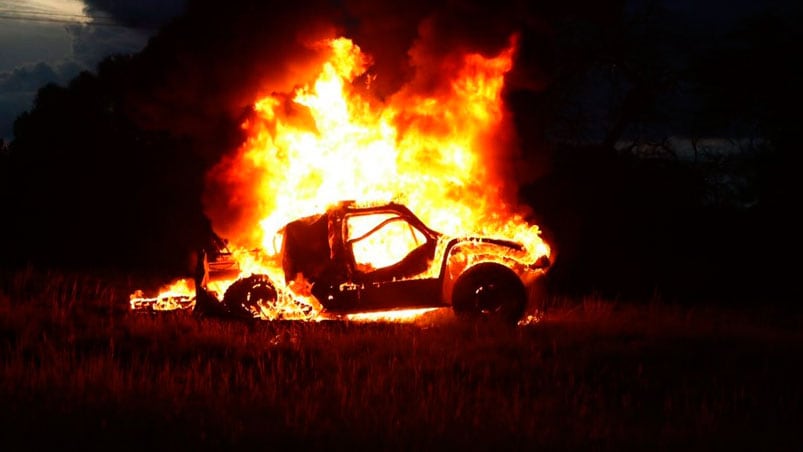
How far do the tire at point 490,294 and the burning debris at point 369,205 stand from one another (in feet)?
0.05

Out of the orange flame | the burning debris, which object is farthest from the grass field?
the orange flame

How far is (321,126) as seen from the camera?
13.8 m

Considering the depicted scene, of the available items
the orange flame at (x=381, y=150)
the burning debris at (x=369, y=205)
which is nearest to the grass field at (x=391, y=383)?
the burning debris at (x=369, y=205)

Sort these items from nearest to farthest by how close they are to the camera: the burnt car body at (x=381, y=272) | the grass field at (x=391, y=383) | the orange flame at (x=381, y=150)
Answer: the grass field at (x=391, y=383) < the burnt car body at (x=381, y=272) < the orange flame at (x=381, y=150)

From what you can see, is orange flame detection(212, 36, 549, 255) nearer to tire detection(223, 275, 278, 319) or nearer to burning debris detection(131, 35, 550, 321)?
burning debris detection(131, 35, 550, 321)

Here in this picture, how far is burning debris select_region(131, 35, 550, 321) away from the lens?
11.4 metres

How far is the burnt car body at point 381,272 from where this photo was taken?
445 inches

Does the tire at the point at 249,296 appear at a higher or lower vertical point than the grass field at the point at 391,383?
higher

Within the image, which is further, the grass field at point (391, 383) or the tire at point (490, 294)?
the tire at point (490, 294)

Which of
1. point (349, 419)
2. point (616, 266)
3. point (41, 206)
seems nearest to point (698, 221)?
point (616, 266)

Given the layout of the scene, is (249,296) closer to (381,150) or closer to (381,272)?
(381,272)

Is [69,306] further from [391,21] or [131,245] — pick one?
[131,245]

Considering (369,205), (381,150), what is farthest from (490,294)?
(381,150)

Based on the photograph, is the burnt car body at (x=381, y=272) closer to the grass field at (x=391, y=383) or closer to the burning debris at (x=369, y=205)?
the burning debris at (x=369, y=205)
